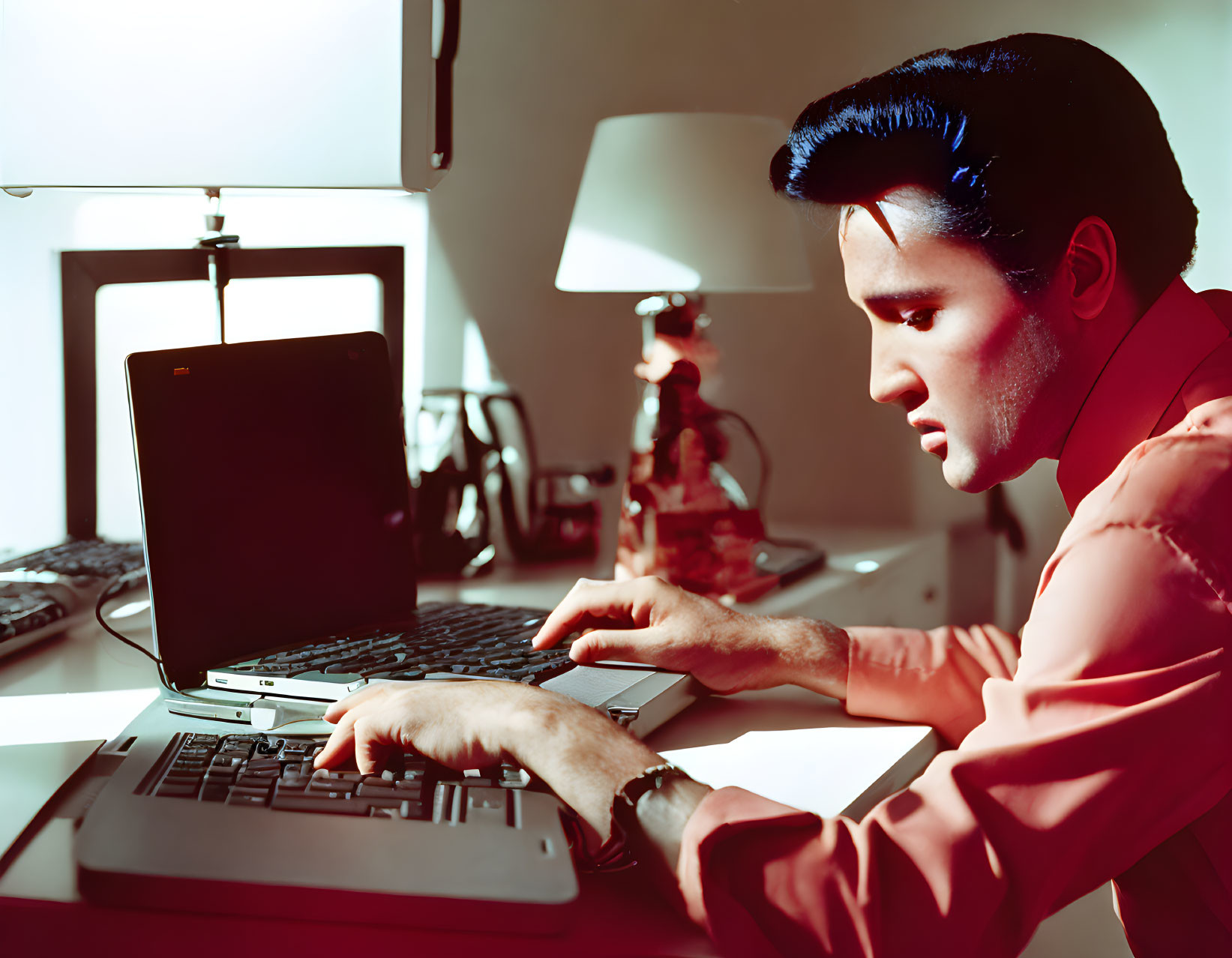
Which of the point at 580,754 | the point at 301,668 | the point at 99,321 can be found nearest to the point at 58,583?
the point at 99,321

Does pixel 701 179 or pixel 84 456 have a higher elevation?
pixel 701 179

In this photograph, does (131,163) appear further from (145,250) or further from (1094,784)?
(1094,784)

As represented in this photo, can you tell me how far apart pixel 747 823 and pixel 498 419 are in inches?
49.7

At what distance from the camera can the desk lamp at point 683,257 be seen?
136cm

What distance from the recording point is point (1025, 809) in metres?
0.58

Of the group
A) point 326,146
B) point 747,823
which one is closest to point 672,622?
point 747,823

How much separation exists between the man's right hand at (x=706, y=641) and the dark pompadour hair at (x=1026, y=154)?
36 centimetres

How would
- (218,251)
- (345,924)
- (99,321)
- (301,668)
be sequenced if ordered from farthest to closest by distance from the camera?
1. (99,321)
2. (218,251)
3. (301,668)
4. (345,924)

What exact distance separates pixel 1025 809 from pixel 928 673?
32 centimetres

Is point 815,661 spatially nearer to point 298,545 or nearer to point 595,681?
point 595,681

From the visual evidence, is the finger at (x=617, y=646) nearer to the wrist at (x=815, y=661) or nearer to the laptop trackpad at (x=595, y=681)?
the laptop trackpad at (x=595, y=681)

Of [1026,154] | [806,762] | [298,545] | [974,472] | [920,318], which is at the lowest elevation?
[806,762]

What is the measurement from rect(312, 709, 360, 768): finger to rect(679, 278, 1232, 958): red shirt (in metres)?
0.23

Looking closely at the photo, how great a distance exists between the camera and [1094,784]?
588 mm
